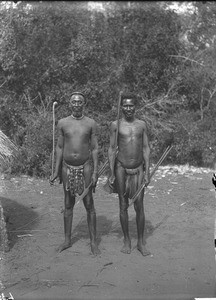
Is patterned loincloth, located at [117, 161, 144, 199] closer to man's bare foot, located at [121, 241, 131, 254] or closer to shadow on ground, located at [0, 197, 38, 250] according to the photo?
man's bare foot, located at [121, 241, 131, 254]

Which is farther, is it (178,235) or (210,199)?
(210,199)

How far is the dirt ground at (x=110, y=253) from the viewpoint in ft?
15.5

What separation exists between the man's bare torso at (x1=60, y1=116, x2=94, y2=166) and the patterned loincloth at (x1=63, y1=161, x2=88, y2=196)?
7cm

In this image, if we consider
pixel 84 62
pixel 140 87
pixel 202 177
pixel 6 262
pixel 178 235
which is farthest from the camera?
pixel 140 87

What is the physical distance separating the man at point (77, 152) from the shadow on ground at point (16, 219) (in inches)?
50.6

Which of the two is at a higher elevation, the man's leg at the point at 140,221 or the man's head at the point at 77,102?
the man's head at the point at 77,102

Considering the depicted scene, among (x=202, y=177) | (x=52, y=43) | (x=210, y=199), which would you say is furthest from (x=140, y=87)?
(x=210, y=199)

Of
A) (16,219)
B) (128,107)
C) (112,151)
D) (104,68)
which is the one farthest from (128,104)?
(104,68)

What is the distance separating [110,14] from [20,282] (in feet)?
35.1

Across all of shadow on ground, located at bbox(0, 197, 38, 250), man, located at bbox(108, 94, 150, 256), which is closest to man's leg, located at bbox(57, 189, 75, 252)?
man, located at bbox(108, 94, 150, 256)

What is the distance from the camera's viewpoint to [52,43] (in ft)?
41.7

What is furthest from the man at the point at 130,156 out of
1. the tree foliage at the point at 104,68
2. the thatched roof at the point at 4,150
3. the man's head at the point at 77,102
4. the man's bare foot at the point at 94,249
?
the tree foliage at the point at 104,68

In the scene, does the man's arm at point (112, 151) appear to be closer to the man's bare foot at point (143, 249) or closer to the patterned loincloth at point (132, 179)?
the patterned loincloth at point (132, 179)

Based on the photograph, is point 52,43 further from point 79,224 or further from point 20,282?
point 20,282
